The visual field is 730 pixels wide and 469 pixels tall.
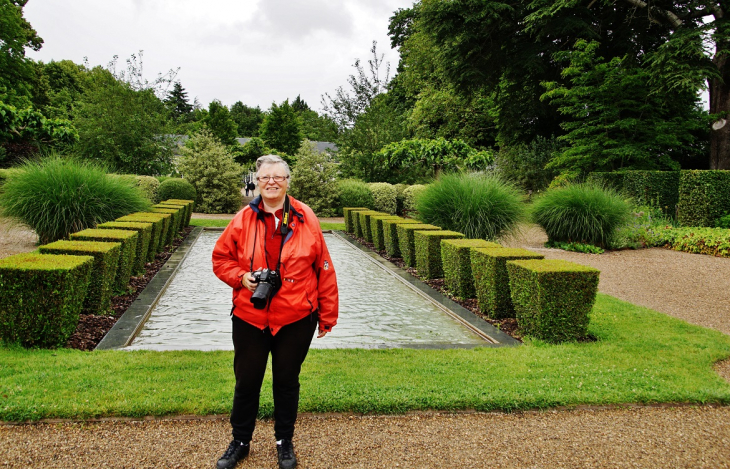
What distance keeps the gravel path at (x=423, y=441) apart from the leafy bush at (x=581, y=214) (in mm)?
8060

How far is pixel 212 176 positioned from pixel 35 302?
15525 mm

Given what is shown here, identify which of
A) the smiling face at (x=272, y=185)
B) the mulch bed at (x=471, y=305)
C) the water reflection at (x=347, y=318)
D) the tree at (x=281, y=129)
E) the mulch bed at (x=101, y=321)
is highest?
the tree at (x=281, y=129)

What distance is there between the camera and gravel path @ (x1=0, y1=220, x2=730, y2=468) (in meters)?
2.81

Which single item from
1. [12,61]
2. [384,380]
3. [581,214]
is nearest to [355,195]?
[581,214]

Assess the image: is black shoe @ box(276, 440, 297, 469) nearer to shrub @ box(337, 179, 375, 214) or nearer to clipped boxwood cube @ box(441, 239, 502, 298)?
clipped boxwood cube @ box(441, 239, 502, 298)

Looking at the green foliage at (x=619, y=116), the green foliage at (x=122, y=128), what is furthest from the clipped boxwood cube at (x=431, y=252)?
the green foliage at (x=122, y=128)

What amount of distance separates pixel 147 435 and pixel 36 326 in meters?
1.99

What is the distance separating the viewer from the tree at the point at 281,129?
49.2 m

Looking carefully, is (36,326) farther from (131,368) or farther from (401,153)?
(401,153)

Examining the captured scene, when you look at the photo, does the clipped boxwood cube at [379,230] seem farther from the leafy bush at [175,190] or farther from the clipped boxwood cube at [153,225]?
the leafy bush at [175,190]

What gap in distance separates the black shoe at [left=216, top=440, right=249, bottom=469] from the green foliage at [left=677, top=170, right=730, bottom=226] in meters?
14.7

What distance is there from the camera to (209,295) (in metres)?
6.95

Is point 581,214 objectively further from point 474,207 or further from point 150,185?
point 150,185

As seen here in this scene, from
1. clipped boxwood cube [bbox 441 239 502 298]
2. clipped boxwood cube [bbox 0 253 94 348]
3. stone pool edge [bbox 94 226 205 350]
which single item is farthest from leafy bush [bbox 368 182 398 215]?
clipped boxwood cube [bbox 0 253 94 348]
